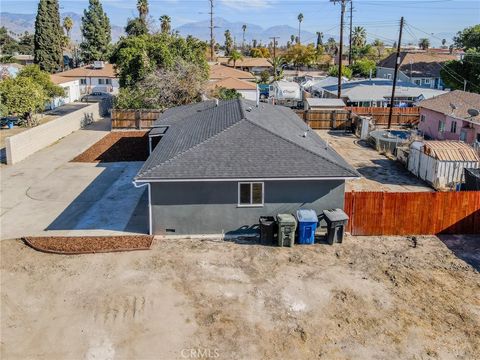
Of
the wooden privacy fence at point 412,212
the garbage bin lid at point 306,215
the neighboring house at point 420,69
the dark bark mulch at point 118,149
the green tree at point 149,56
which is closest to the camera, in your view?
the garbage bin lid at point 306,215

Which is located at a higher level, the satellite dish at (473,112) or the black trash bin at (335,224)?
the satellite dish at (473,112)

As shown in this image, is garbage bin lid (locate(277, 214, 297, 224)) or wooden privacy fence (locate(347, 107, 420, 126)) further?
wooden privacy fence (locate(347, 107, 420, 126))

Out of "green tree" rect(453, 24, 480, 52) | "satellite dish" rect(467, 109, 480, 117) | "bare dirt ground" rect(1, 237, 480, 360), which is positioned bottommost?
"bare dirt ground" rect(1, 237, 480, 360)

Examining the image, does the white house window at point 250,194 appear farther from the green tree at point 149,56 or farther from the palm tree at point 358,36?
the palm tree at point 358,36

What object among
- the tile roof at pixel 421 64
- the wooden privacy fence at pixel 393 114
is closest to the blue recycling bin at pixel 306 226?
the wooden privacy fence at pixel 393 114

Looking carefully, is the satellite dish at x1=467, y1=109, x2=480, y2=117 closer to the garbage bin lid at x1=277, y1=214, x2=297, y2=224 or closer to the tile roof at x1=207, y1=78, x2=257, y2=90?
the garbage bin lid at x1=277, y1=214, x2=297, y2=224

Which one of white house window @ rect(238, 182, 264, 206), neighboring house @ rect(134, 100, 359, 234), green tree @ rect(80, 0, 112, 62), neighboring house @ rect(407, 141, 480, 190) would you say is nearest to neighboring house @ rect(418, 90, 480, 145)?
neighboring house @ rect(407, 141, 480, 190)
